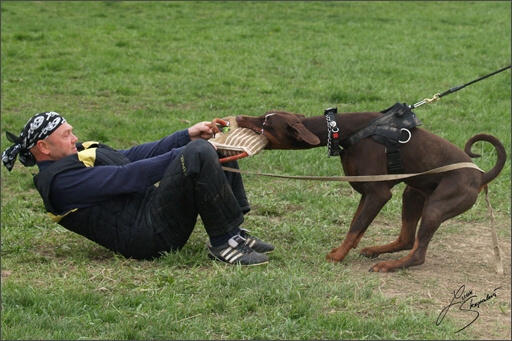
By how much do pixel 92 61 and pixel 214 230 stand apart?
8385mm

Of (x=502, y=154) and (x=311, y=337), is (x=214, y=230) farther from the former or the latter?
(x=502, y=154)

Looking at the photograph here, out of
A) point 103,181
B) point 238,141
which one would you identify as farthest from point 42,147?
point 238,141

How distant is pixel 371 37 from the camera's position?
51.3 ft

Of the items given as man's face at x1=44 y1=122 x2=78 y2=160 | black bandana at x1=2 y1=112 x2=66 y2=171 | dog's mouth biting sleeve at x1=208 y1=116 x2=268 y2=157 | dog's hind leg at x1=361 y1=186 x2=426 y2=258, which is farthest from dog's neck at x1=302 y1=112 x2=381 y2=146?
black bandana at x1=2 y1=112 x2=66 y2=171

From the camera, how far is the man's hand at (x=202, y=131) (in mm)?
6121

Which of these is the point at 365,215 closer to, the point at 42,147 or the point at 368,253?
the point at 368,253

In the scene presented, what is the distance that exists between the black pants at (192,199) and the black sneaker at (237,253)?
0.08 m

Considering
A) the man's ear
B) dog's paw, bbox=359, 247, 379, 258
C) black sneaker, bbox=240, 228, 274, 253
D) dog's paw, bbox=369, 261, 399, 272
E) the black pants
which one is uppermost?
the man's ear

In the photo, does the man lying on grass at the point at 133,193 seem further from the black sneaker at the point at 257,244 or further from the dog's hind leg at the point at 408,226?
the dog's hind leg at the point at 408,226

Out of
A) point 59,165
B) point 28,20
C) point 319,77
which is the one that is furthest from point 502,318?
point 28,20

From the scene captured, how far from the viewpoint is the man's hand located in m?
6.12

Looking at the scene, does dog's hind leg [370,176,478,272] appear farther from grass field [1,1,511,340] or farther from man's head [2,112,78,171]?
man's head [2,112,78,171]

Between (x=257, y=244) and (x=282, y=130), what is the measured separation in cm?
85

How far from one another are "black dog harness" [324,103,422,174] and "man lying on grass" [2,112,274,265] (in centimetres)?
81
